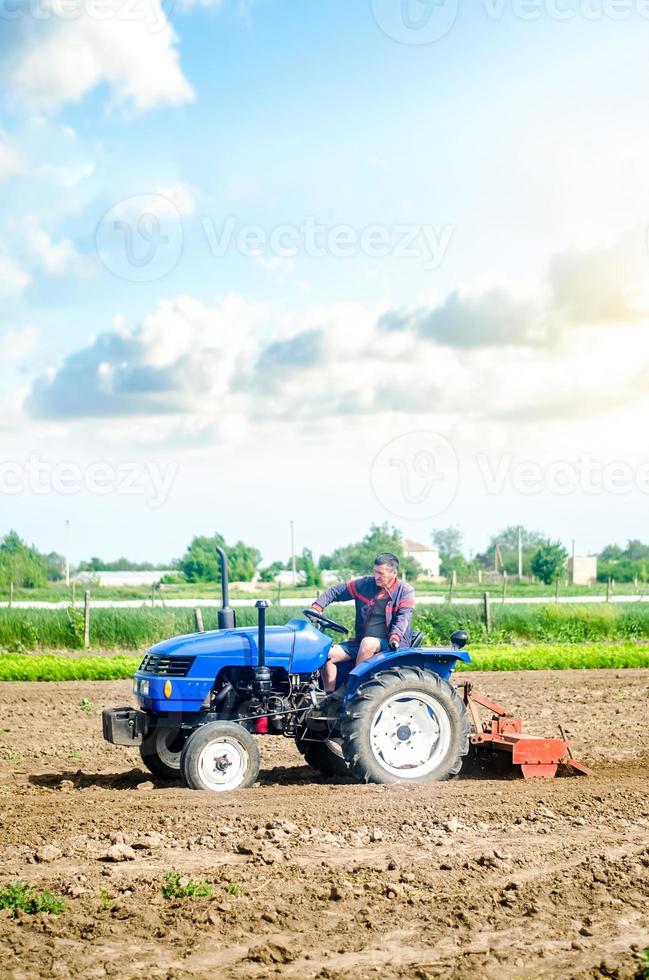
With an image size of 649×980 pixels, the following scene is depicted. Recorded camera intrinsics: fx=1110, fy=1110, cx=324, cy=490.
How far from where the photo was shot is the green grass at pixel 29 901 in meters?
5.92

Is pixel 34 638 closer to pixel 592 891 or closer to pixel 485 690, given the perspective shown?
pixel 485 690

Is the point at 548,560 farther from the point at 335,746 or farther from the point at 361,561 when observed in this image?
the point at 335,746

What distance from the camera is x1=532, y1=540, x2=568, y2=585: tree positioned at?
58.1 m

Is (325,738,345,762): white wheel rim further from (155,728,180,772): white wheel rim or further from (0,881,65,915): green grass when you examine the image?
(0,881,65,915): green grass

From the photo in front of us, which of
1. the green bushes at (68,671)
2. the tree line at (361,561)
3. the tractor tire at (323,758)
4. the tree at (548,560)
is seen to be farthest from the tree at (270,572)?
the tractor tire at (323,758)

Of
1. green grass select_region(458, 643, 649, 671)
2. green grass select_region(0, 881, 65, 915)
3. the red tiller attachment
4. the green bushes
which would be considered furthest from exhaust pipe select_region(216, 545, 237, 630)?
green grass select_region(458, 643, 649, 671)

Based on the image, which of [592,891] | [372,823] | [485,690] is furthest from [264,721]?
[485,690]

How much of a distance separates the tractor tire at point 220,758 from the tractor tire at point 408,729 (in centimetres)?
78

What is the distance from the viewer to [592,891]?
6316 mm

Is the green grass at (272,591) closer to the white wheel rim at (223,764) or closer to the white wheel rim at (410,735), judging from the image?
the white wheel rim at (410,735)

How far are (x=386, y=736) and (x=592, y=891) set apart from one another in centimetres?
291

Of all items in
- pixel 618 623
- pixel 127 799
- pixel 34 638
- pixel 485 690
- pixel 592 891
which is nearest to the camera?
pixel 592 891

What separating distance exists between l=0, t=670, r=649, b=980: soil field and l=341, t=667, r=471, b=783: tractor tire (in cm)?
26

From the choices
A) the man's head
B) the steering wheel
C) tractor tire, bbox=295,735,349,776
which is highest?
the man's head
